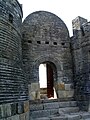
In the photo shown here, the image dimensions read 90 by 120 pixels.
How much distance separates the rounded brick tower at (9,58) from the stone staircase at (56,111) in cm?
213

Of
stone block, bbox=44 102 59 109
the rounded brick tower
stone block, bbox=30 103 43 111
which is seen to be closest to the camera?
the rounded brick tower

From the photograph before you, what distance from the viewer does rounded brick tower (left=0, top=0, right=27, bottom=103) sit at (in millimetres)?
6037

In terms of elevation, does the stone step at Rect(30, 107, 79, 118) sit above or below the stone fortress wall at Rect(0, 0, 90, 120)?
below

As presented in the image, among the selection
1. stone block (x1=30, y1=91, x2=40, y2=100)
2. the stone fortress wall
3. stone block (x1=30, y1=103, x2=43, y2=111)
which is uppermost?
the stone fortress wall

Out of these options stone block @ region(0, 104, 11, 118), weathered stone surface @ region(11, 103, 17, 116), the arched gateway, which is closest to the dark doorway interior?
the arched gateway

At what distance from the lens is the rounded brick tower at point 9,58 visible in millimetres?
6037

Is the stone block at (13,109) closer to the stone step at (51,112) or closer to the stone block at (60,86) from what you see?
the stone step at (51,112)

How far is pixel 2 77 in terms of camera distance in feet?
19.6

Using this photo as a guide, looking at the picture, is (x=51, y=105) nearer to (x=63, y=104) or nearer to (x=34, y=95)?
(x=63, y=104)

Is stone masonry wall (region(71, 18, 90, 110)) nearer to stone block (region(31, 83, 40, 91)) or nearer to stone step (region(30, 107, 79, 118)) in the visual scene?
stone step (region(30, 107, 79, 118))

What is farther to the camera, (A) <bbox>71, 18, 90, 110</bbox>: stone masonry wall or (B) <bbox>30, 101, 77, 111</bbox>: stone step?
(A) <bbox>71, 18, 90, 110</bbox>: stone masonry wall

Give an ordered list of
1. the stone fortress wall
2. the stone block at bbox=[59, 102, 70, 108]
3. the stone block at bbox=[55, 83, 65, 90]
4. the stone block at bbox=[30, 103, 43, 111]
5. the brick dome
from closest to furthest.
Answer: the stone block at bbox=[30, 103, 43, 111], the stone fortress wall, the stone block at bbox=[59, 102, 70, 108], the stone block at bbox=[55, 83, 65, 90], the brick dome

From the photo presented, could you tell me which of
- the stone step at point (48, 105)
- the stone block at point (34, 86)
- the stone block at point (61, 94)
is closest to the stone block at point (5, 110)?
the stone step at point (48, 105)

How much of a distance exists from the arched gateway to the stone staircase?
0.51m
